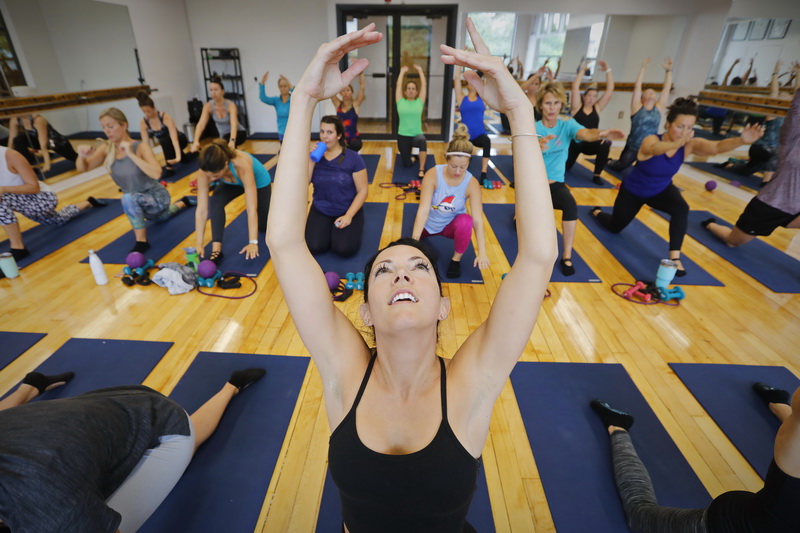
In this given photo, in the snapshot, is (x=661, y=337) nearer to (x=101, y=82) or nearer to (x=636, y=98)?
(x=636, y=98)

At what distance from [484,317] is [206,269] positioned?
85.2 inches

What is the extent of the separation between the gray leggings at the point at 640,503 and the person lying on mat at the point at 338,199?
2508 mm

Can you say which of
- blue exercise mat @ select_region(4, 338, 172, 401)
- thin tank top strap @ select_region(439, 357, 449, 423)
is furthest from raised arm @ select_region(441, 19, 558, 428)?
blue exercise mat @ select_region(4, 338, 172, 401)

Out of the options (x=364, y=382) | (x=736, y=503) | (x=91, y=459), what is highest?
(x=364, y=382)

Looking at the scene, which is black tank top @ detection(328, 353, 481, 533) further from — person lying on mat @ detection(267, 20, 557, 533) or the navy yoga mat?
the navy yoga mat

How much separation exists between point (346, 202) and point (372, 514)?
3068 mm

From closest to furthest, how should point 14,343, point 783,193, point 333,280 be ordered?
point 14,343, point 783,193, point 333,280

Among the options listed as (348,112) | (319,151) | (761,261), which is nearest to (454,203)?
(319,151)

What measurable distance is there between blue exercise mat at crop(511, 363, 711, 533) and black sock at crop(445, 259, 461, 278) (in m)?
1.17

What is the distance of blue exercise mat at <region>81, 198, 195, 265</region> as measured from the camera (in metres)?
3.67

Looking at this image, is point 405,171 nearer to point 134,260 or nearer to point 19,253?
point 134,260

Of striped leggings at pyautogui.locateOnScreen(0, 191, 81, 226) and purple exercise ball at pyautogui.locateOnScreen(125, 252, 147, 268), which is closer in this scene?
purple exercise ball at pyautogui.locateOnScreen(125, 252, 147, 268)

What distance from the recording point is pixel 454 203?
11.0ft

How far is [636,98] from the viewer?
5453mm
